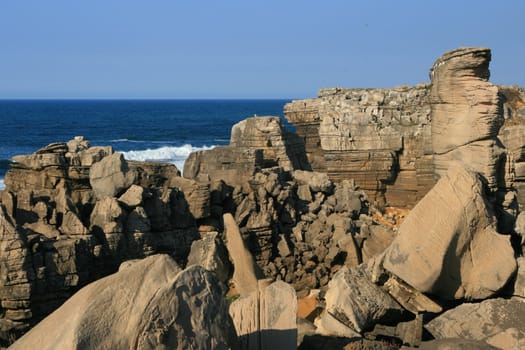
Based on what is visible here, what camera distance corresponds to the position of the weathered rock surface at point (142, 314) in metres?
4.16

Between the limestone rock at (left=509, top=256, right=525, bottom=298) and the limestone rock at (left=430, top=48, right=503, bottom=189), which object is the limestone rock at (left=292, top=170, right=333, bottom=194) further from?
the limestone rock at (left=509, top=256, right=525, bottom=298)

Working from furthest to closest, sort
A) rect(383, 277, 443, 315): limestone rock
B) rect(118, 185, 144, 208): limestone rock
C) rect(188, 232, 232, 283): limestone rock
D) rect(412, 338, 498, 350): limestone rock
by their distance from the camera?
rect(118, 185, 144, 208): limestone rock, rect(188, 232, 232, 283): limestone rock, rect(383, 277, 443, 315): limestone rock, rect(412, 338, 498, 350): limestone rock

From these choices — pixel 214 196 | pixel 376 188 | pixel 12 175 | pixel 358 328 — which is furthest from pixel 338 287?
→ pixel 376 188

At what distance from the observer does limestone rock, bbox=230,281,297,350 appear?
5.88m

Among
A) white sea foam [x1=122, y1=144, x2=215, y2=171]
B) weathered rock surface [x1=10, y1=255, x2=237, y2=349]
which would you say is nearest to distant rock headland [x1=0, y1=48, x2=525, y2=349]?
weathered rock surface [x1=10, y1=255, x2=237, y2=349]

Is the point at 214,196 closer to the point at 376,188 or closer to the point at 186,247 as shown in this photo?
the point at 186,247

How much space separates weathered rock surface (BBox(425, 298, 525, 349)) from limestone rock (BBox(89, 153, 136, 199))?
18.9ft

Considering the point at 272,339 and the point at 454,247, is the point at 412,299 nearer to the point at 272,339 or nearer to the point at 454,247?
the point at 454,247

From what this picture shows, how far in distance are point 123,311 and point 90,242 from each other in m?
5.67

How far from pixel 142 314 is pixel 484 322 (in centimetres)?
435

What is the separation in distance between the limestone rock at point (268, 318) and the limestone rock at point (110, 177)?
196 inches

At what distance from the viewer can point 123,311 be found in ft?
14.1

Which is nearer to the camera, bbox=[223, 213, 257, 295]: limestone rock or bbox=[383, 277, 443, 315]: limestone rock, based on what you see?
bbox=[383, 277, 443, 315]: limestone rock

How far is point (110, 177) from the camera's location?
11.0 m
